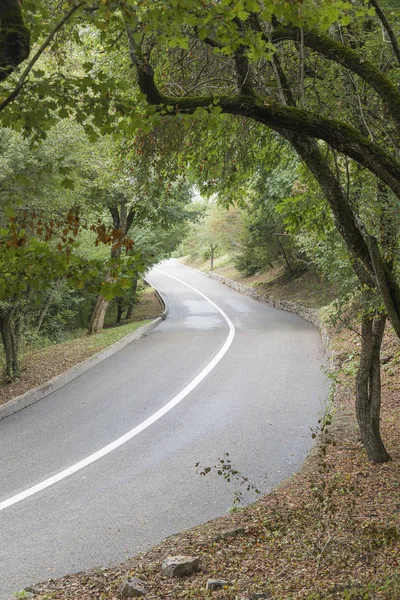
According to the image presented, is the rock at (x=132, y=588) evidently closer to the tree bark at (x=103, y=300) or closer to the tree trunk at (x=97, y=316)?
the tree bark at (x=103, y=300)

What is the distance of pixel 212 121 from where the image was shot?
15.2ft

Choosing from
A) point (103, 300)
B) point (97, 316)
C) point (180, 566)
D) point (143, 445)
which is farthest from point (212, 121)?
point (103, 300)

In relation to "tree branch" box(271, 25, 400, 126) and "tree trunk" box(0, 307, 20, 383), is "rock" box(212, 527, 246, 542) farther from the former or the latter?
"tree trunk" box(0, 307, 20, 383)

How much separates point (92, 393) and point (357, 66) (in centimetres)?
998

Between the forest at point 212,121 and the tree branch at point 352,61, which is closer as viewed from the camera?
the forest at point 212,121

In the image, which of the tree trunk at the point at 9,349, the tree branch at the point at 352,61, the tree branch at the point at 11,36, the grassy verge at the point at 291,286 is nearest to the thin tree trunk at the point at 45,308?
the tree trunk at the point at 9,349

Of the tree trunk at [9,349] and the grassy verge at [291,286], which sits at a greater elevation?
the grassy verge at [291,286]

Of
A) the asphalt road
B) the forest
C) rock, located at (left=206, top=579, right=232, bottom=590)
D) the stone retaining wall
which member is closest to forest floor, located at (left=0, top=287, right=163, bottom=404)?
the forest

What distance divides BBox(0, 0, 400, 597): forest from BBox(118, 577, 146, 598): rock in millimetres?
2514

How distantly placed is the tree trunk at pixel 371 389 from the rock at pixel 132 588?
151 inches

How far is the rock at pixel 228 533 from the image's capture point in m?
5.98

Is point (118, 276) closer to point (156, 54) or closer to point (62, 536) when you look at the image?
point (62, 536)

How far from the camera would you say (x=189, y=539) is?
614 centimetres

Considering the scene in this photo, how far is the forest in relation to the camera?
3973 millimetres
